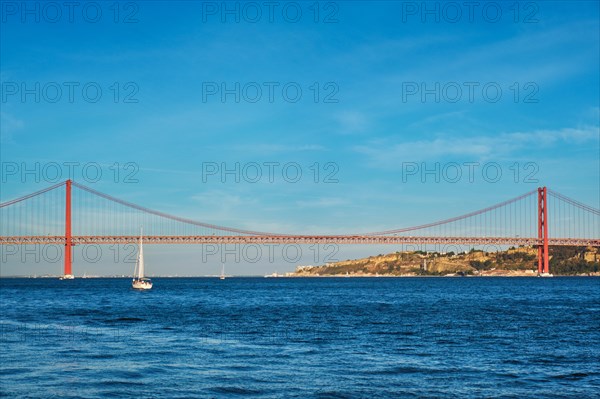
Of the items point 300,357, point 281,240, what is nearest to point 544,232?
point 281,240

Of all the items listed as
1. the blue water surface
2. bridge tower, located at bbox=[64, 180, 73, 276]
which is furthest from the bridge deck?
the blue water surface

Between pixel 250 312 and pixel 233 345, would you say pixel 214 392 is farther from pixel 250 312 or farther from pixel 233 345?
pixel 250 312

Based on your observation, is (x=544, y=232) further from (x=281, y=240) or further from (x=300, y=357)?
(x=300, y=357)

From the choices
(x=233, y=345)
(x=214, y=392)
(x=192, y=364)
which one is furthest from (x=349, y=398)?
(x=233, y=345)

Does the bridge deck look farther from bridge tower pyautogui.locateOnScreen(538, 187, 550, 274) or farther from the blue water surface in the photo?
the blue water surface

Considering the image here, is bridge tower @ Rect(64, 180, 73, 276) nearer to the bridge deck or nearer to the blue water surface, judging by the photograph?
the bridge deck

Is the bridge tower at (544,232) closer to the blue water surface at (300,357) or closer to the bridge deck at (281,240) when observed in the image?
the bridge deck at (281,240)

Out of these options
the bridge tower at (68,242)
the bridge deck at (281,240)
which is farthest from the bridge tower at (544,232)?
the bridge tower at (68,242)

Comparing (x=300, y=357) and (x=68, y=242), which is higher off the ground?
(x=68, y=242)

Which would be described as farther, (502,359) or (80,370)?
(502,359)

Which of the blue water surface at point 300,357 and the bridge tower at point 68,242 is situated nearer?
the blue water surface at point 300,357

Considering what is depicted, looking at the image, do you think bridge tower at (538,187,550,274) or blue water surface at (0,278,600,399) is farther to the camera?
bridge tower at (538,187,550,274)
